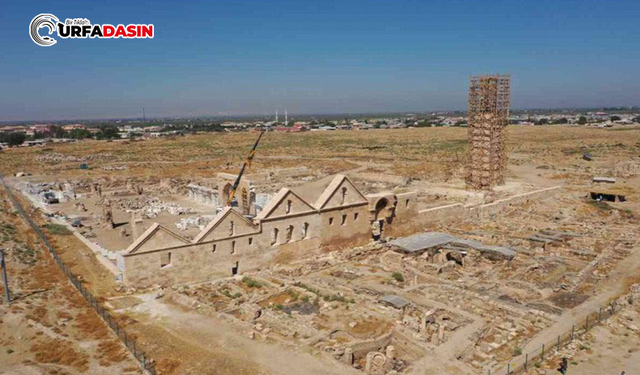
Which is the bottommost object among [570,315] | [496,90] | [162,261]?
[570,315]

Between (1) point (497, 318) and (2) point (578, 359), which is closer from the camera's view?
(2) point (578, 359)

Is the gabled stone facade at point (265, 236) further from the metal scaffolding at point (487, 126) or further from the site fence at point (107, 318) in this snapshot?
the metal scaffolding at point (487, 126)

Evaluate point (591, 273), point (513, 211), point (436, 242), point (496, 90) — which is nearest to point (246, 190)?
point (436, 242)

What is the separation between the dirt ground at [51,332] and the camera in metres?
15.3

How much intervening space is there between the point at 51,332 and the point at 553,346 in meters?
18.0

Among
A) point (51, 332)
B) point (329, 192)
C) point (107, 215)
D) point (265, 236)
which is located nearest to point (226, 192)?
point (107, 215)

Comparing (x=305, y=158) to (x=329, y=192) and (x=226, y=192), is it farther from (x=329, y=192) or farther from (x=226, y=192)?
(x=329, y=192)

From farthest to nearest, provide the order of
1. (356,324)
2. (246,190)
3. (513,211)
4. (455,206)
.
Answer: (513,211) < (455,206) < (246,190) < (356,324)

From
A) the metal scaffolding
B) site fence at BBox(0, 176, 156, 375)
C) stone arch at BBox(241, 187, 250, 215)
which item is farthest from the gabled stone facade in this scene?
the metal scaffolding

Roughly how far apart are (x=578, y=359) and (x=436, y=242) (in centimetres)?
1226

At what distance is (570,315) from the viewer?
19688mm

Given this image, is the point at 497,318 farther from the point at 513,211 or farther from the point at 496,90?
the point at 496,90

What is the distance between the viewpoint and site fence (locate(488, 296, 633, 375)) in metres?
15.4

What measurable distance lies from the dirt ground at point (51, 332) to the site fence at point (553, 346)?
1199cm
